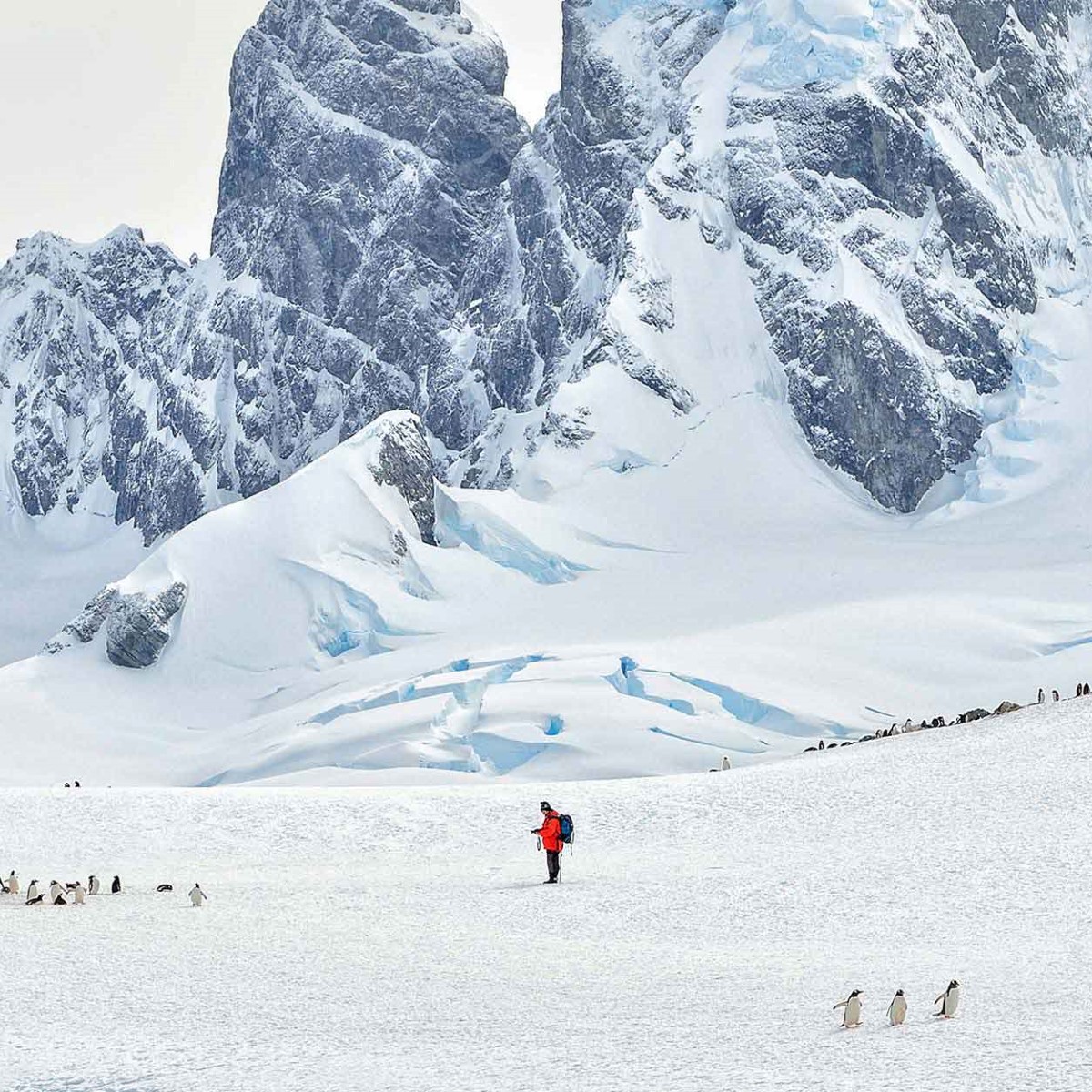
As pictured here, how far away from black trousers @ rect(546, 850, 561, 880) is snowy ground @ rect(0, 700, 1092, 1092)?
9.6 inches

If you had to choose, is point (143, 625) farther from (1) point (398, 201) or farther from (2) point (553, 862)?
(1) point (398, 201)

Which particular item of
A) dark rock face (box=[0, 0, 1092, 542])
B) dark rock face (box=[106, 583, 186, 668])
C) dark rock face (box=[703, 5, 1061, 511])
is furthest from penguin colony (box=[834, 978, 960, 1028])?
dark rock face (box=[703, 5, 1061, 511])

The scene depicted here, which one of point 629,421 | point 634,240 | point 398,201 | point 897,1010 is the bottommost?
point 897,1010

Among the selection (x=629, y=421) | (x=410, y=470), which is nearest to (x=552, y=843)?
(x=410, y=470)

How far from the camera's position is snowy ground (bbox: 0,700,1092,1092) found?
1616 centimetres

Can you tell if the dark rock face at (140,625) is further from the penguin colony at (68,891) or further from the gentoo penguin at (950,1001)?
the gentoo penguin at (950,1001)

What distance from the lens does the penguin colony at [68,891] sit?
1014 inches

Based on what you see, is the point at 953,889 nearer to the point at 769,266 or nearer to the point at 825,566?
the point at 825,566

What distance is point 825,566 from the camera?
116m

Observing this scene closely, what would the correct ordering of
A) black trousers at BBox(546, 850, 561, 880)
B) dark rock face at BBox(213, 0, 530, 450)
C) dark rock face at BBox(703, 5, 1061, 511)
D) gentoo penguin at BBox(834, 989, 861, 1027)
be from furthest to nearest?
dark rock face at BBox(213, 0, 530, 450) → dark rock face at BBox(703, 5, 1061, 511) → black trousers at BBox(546, 850, 561, 880) → gentoo penguin at BBox(834, 989, 861, 1027)

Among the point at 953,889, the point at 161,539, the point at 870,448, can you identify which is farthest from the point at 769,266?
the point at 953,889

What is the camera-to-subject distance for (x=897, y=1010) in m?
16.9

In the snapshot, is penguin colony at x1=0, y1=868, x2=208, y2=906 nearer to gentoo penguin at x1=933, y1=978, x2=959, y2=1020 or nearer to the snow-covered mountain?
gentoo penguin at x1=933, y1=978, x2=959, y2=1020

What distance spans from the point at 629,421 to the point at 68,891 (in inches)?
4342
